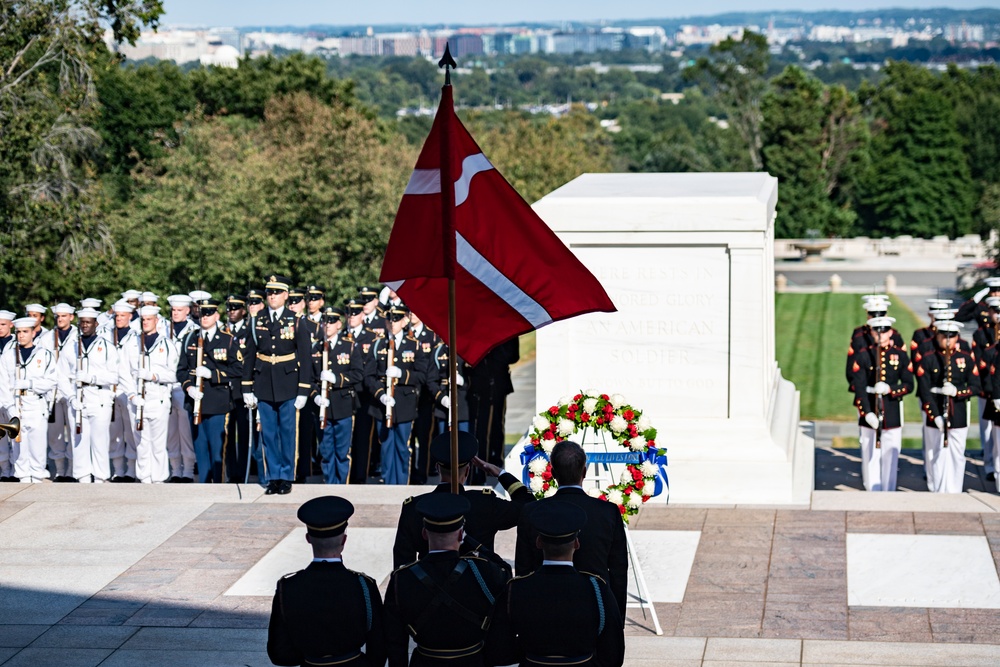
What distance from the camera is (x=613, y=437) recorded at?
8.37 meters

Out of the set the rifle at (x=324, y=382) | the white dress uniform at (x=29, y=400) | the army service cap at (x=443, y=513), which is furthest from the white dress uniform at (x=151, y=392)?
the army service cap at (x=443, y=513)

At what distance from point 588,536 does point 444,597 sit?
2.98ft

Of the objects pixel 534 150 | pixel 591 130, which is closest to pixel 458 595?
pixel 534 150

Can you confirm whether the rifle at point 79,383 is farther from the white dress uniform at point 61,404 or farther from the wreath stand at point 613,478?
the wreath stand at point 613,478

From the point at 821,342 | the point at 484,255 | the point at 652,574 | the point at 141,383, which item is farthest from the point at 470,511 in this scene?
the point at 821,342

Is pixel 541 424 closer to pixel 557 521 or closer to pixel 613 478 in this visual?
pixel 613 478

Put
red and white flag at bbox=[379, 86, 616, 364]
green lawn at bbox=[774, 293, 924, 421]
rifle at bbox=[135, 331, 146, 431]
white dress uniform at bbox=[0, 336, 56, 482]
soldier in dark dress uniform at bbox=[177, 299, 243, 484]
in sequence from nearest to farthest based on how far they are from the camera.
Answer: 1. red and white flag at bbox=[379, 86, 616, 364]
2. soldier in dark dress uniform at bbox=[177, 299, 243, 484]
3. white dress uniform at bbox=[0, 336, 56, 482]
4. rifle at bbox=[135, 331, 146, 431]
5. green lawn at bbox=[774, 293, 924, 421]

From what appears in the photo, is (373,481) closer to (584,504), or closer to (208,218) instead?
(584,504)

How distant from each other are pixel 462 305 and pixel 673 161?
224ft

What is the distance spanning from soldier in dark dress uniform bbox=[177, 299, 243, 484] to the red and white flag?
5.30 metres

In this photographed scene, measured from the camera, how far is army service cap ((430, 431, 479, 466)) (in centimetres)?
634

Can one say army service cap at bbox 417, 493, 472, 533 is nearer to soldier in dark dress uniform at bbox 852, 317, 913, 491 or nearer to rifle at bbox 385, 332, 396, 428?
rifle at bbox 385, 332, 396, 428

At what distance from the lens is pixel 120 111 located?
165 ft

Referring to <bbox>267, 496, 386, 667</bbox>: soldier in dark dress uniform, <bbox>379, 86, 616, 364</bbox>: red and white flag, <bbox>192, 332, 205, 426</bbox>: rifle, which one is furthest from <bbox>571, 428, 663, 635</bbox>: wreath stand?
<bbox>192, 332, 205, 426</bbox>: rifle
